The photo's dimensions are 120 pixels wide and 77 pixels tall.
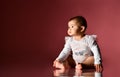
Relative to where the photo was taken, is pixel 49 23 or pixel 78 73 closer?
pixel 78 73

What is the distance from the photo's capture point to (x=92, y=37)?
0.85 m

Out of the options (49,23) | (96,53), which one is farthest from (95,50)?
(49,23)

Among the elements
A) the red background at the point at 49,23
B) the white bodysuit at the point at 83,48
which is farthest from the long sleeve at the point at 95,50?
the red background at the point at 49,23

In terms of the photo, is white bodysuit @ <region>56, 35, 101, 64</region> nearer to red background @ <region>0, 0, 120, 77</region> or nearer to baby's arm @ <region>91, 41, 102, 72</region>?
baby's arm @ <region>91, 41, 102, 72</region>

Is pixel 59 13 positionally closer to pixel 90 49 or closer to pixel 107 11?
pixel 107 11

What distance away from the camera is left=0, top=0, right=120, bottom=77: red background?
1.24 meters

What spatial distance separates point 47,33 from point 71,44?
39 centimetres

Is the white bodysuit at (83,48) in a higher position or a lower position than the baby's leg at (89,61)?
higher

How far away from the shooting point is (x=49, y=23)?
1245mm

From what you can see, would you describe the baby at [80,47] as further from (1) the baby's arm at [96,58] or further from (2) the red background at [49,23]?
(2) the red background at [49,23]

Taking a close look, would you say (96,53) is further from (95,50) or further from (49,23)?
(49,23)

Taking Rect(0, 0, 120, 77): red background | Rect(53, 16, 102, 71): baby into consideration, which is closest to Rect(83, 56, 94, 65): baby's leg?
Rect(53, 16, 102, 71): baby

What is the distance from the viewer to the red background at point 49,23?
48.8 inches

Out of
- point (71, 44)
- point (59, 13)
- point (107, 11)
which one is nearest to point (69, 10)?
point (59, 13)
